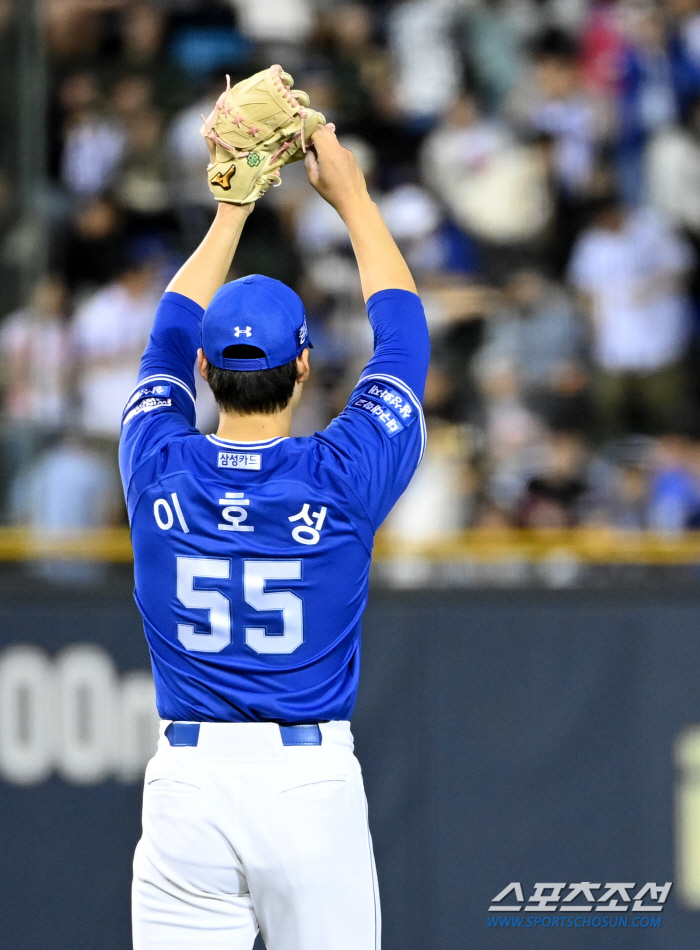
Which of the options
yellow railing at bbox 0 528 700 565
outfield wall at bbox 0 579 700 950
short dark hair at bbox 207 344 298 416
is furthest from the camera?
yellow railing at bbox 0 528 700 565

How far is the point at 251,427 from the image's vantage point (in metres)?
2.77

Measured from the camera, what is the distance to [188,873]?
2.68m

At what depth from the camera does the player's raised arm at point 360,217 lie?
3.01 m

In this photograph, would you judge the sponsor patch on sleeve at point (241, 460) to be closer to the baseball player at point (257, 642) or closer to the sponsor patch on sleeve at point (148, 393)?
the baseball player at point (257, 642)

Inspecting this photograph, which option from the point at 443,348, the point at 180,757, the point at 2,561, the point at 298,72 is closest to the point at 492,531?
the point at 443,348

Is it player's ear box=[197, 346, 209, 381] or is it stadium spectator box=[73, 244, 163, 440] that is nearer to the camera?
player's ear box=[197, 346, 209, 381]

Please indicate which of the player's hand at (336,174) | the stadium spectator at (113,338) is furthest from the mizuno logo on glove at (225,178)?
the stadium spectator at (113,338)

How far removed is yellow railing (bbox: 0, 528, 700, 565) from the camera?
14.7ft

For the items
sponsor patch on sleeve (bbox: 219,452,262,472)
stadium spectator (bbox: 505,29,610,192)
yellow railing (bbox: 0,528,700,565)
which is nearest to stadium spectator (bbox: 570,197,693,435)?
stadium spectator (bbox: 505,29,610,192)

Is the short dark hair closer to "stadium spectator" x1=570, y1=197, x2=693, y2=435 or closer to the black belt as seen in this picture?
the black belt

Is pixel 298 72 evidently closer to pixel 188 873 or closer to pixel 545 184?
pixel 545 184

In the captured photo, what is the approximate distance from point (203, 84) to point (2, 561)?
4.71m

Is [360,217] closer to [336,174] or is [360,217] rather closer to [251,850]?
[336,174]

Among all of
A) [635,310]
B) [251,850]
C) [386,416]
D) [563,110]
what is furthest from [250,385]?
[563,110]
